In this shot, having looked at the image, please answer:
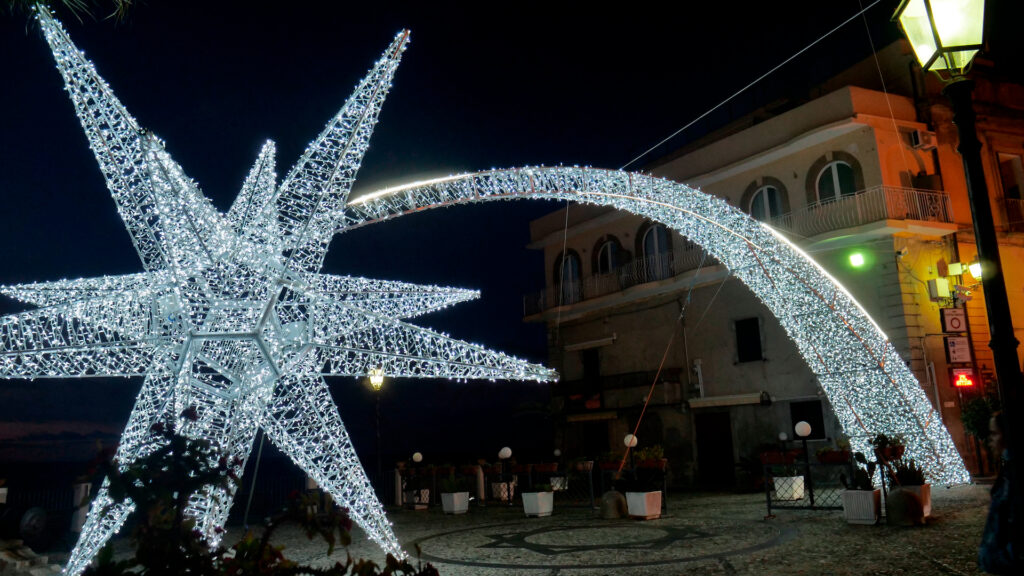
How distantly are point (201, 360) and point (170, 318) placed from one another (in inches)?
20.4

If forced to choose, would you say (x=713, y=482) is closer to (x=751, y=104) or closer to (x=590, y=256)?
(x=590, y=256)

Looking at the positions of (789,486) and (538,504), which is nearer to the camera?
(538,504)

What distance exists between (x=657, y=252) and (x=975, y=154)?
784 inches

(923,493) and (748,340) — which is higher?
(748,340)

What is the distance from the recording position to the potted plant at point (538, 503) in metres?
14.1

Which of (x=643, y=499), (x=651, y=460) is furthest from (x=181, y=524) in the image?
(x=651, y=460)

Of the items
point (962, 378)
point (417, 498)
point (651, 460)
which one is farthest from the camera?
point (417, 498)

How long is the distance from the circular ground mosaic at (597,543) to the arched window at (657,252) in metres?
11.9

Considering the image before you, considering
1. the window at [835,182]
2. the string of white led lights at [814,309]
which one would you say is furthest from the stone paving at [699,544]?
the window at [835,182]

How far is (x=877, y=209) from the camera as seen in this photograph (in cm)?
1752

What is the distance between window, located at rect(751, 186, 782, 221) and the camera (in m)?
20.3

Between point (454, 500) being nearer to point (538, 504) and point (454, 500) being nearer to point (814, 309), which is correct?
point (538, 504)

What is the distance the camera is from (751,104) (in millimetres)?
23750

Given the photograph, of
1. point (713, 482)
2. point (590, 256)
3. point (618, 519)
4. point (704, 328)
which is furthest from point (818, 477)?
point (590, 256)
